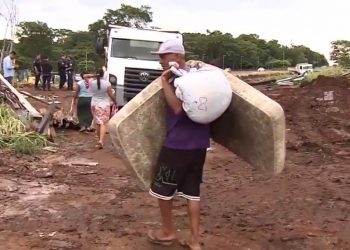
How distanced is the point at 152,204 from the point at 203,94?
7.55ft

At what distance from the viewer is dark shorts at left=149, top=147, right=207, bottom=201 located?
4.91 m

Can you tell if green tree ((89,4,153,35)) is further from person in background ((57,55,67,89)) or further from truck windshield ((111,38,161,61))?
truck windshield ((111,38,161,61))

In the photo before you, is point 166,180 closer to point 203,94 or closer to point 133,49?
point 203,94

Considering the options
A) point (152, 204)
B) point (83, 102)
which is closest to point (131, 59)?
point (83, 102)

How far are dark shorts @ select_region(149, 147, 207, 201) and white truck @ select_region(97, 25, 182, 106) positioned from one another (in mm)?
10826

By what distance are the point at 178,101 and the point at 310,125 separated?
432 inches

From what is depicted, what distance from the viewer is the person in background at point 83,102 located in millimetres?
11802

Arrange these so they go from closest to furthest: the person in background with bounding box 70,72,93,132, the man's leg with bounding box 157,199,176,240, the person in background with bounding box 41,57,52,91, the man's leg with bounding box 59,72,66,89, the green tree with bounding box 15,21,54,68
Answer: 1. the man's leg with bounding box 157,199,176,240
2. the person in background with bounding box 70,72,93,132
3. the person in background with bounding box 41,57,52,91
4. the man's leg with bounding box 59,72,66,89
5. the green tree with bounding box 15,21,54,68

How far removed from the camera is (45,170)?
8711 millimetres

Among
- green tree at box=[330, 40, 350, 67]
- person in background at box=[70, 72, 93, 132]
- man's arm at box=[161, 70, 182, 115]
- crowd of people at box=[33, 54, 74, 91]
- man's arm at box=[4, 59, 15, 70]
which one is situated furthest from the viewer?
green tree at box=[330, 40, 350, 67]

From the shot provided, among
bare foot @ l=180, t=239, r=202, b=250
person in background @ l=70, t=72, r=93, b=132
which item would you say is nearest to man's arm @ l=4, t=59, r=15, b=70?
person in background @ l=70, t=72, r=93, b=132

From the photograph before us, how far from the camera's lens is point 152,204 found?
661 centimetres

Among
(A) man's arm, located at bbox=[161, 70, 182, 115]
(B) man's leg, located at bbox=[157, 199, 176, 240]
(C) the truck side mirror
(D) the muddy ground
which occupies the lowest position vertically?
(D) the muddy ground

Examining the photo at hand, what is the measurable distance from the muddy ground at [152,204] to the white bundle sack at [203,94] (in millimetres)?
1252
